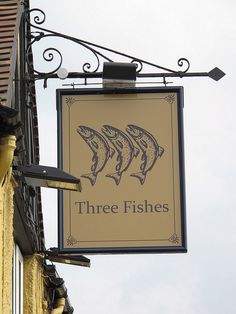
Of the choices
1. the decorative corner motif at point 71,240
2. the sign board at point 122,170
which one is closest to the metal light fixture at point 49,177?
the sign board at point 122,170

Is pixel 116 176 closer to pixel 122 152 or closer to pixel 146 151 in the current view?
pixel 122 152

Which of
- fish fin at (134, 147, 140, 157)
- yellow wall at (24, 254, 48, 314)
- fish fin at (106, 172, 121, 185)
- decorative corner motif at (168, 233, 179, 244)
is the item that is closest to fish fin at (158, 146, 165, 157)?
fish fin at (134, 147, 140, 157)

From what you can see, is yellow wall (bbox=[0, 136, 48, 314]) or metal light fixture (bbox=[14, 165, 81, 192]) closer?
yellow wall (bbox=[0, 136, 48, 314])

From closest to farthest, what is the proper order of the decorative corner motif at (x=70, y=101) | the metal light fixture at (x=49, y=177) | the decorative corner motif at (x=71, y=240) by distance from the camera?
1. the metal light fixture at (x=49, y=177)
2. the decorative corner motif at (x=71, y=240)
3. the decorative corner motif at (x=70, y=101)

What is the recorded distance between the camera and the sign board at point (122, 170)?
518 inches

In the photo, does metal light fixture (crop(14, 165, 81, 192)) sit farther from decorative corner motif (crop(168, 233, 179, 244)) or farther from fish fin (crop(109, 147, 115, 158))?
decorative corner motif (crop(168, 233, 179, 244))

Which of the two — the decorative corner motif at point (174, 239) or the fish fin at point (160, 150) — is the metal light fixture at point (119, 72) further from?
the decorative corner motif at point (174, 239)

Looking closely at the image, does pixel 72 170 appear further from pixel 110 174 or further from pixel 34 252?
pixel 34 252

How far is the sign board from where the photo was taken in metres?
13.2

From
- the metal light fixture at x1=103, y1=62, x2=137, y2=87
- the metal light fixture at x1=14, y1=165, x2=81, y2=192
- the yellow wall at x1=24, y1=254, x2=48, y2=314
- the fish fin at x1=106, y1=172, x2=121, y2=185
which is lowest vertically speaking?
the yellow wall at x1=24, y1=254, x2=48, y2=314

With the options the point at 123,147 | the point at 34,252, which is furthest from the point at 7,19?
the point at 34,252

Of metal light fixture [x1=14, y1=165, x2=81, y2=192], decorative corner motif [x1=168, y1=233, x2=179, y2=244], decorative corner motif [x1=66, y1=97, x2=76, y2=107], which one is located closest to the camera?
metal light fixture [x1=14, y1=165, x2=81, y2=192]

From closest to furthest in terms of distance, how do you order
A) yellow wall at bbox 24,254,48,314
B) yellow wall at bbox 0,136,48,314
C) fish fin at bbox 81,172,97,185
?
1. yellow wall at bbox 0,136,48,314
2. fish fin at bbox 81,172,97,185
3. yellow wall at bbox 24,254,48,314

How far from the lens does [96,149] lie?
1338 cm
